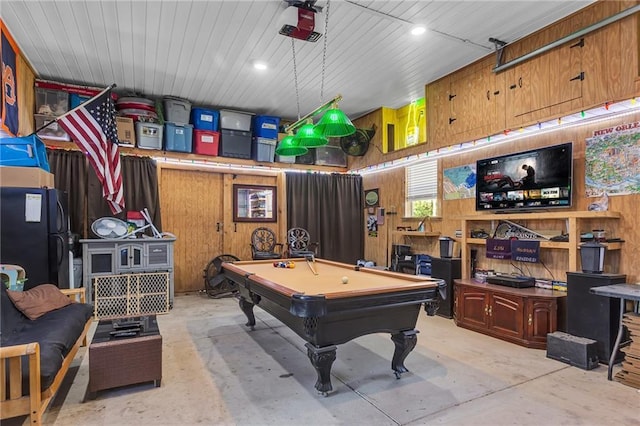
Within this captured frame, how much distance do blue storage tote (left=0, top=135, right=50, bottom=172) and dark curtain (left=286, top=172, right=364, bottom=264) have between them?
3.92 meters

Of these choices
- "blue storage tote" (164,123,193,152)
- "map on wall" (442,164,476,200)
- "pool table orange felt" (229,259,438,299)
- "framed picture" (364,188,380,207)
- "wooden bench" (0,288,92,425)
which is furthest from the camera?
"framed picture" (364,188,380,207)

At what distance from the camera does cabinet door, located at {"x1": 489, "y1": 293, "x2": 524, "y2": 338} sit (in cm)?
366

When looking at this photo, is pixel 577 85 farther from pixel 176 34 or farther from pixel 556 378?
pixel 176 34

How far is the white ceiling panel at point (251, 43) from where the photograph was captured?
3.45 metres

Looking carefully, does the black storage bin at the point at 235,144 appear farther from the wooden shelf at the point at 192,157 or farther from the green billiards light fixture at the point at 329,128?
the green billiards light fixture at the point at 329,128

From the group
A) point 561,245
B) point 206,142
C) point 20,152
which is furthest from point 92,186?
point 561,245

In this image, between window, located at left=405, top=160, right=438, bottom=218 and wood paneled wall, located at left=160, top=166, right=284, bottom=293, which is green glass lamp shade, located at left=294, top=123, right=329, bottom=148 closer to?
window, located at left=405, top=160, right=438, bottom=218

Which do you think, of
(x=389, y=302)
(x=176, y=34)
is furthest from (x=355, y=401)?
(x=176, y=34)

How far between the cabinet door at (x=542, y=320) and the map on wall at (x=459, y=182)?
1.74 meters

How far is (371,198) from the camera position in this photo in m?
7.16

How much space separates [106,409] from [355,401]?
1669 mm

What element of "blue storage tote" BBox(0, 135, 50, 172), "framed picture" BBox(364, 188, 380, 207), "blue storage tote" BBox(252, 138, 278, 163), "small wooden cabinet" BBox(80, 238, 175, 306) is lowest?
"small wooden cabinet" BBox(80, 238, 175, 306)

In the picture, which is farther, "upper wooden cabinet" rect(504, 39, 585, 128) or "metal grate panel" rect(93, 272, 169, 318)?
"metal grate panel" rect(93, 272, 169, 318)

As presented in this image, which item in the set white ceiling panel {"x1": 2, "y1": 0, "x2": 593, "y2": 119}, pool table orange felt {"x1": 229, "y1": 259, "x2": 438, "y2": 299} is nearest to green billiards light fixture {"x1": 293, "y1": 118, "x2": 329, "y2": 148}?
white ceiling panel {"x1": 2, "y1": 0, "x2": 593, "y2": 119}
